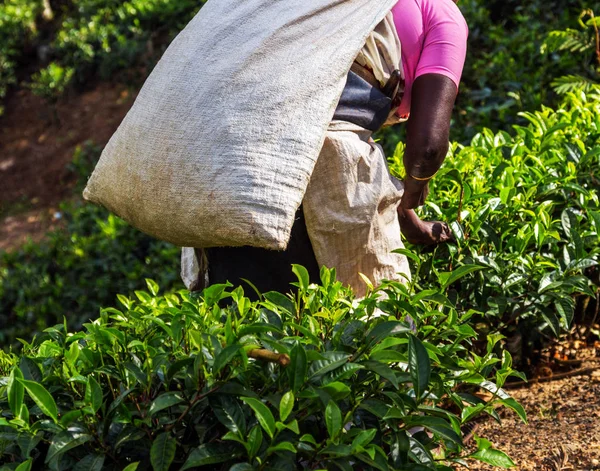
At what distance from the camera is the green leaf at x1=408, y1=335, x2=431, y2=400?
182cm

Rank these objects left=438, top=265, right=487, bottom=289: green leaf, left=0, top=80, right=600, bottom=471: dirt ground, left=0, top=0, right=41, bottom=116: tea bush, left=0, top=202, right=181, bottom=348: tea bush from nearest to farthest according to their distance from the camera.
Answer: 1. left=438, top=265, right=487, bottom=289: green leaf
2. left=0, top=202, right=181, bottom=348: tea bush
3. left=0, top=80, right=600, bottom=471: dirt ground
4. left=0, top=0, right=41, bottom=116: tea bush

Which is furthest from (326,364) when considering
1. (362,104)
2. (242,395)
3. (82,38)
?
(82,38)

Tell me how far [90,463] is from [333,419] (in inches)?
19.3

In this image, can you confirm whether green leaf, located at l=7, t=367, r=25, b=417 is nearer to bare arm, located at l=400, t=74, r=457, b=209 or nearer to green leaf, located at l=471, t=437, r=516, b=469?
green leaf, located at l=471, t=437, r=516, b=469

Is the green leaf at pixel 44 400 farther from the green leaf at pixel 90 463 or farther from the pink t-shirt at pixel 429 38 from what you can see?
the pink t-shirt at pixel 429 38

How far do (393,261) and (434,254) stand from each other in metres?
0.30

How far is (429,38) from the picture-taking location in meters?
2.47

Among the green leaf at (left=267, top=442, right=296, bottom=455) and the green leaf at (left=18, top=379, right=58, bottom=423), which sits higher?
the green leaf at (left=18, top=379, right=58, bottom=423)

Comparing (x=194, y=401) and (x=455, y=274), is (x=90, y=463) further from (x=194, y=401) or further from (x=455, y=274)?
(x=455, y=274)

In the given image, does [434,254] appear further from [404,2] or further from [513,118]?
[513,118]

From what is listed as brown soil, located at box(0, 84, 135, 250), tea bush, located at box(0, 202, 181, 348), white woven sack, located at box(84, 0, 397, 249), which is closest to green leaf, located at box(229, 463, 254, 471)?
white woven sack, located at box(84, 0, 397, 249)

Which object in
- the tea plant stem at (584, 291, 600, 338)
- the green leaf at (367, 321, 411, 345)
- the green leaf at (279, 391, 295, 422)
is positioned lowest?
the tea plant stem at (584, 291, 600, 338)

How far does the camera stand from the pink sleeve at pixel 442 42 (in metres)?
2.43

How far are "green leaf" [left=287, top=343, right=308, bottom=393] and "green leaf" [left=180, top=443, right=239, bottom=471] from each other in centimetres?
18
